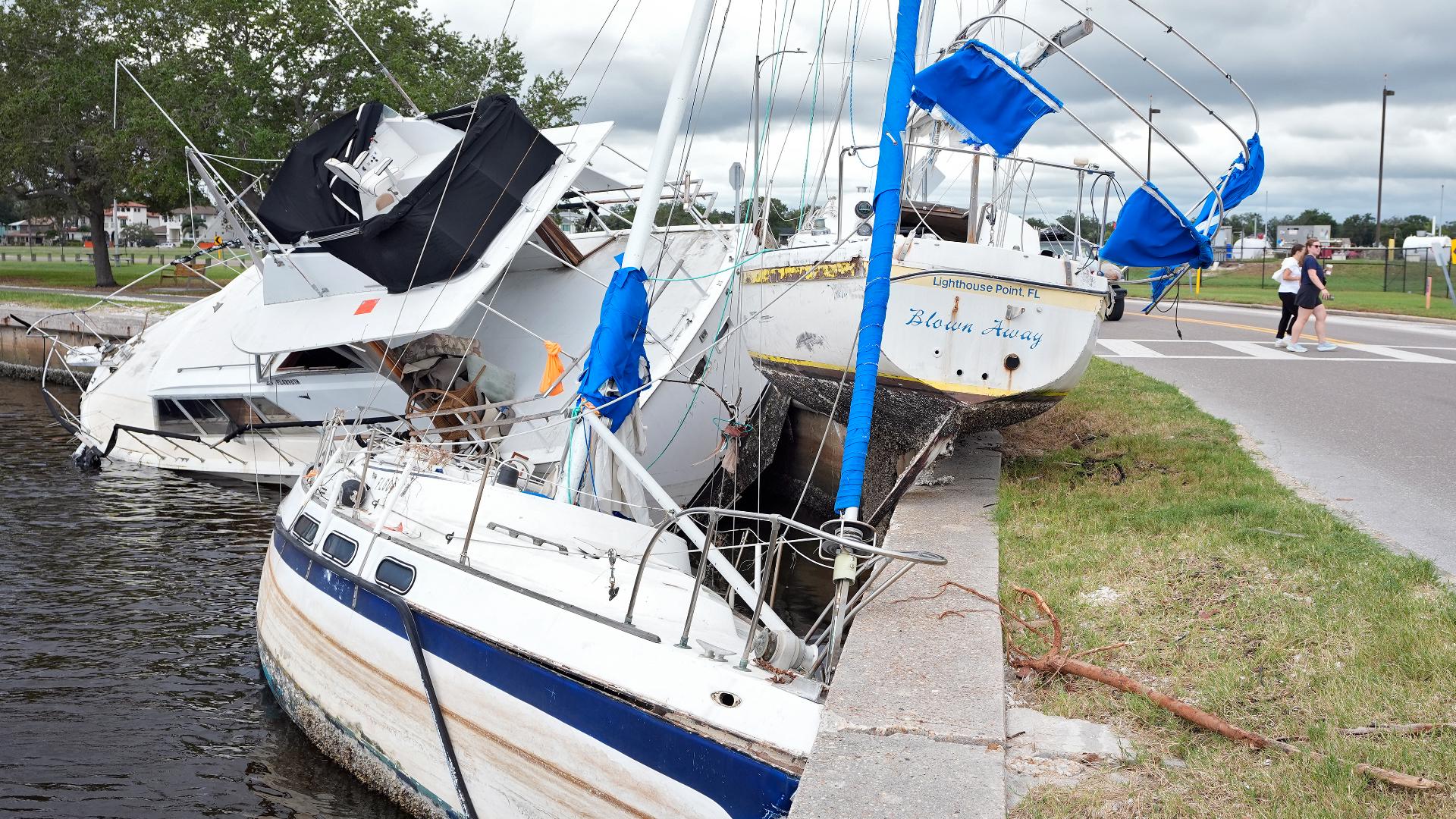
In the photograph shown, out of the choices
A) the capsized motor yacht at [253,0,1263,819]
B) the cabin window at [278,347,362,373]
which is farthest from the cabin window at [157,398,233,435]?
the capsized motor yacht at [253,0,1263,819]

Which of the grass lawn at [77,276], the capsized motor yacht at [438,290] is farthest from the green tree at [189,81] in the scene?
the capsized motor yacht at [438,290]

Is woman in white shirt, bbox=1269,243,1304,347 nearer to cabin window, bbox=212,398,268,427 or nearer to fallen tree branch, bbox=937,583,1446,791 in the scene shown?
fallen tree branch, bbox=937,583,1446,791

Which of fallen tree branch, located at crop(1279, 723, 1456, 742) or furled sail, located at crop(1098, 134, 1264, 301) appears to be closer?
fallen tree branch, located at crop(1279, 723, 1456, 742)

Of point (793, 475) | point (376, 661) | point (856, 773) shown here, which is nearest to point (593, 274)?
point (793, 475)

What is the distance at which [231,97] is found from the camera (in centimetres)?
2766

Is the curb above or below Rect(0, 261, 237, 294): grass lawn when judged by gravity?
below

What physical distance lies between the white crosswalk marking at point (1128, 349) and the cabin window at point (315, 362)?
9978 mm

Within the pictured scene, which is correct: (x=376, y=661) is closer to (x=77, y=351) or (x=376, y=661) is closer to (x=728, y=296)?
(x=728, y=296)

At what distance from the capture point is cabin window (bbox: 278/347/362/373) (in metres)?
12.6

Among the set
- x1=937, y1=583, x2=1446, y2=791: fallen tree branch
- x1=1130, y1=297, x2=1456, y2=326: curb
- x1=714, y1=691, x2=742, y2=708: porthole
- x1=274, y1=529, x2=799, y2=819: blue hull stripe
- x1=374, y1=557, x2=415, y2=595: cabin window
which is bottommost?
x1=274, y1=529, x2=799, y2=819: blue hull stripe

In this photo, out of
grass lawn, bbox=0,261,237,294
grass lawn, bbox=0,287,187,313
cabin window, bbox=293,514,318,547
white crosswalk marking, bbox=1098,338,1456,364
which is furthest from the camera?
grass lawn, bbox=0,261,237,294

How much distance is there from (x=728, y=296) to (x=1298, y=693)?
18.9ft

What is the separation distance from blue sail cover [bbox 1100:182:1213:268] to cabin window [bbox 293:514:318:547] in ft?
17.7

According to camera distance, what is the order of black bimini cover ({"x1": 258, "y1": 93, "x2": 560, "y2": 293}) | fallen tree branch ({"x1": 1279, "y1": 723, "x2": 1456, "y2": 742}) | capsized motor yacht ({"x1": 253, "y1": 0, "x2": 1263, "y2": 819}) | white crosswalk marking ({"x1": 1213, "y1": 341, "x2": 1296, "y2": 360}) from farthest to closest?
white crosswalk marking ({"x1": 1213, "y1": 341, "x2": 1296, "y2": 360})
black bimini cover ({"x1": 258, "y1": 93, "x2": 560, "y2": 293})
capsized motor yacht ({"x1": 253, "y1": 0, "x2": 1263, "y2": 819})
fallen tree branch ({"x1": 1279, "y1": 723, "x2": 1456, "y2": 742})
